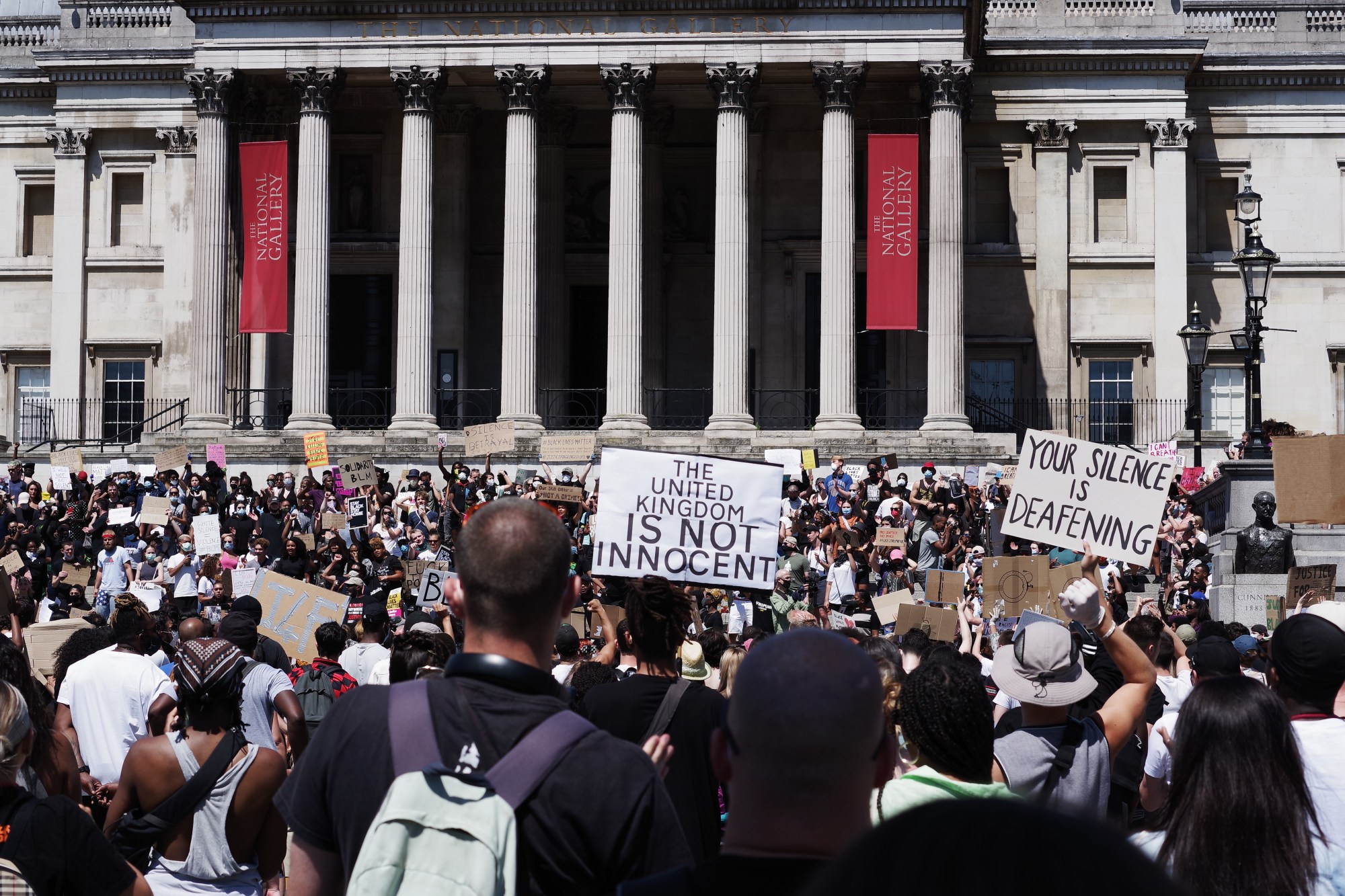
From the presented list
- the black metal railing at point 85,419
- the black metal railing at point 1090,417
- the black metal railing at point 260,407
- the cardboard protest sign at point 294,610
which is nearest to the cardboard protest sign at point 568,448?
the black metal railing at point 260,407

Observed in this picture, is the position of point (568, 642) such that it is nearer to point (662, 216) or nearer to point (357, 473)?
point (357, 473)

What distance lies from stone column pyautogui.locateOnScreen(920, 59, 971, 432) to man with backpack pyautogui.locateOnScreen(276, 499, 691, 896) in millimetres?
34845

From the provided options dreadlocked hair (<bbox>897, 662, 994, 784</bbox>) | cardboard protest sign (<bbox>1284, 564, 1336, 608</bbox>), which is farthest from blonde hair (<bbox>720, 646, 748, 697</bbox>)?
cardboard protest sign (<bbox>1284, 564, 1336, 608</bbox>)

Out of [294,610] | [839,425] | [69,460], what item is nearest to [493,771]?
[294,610]

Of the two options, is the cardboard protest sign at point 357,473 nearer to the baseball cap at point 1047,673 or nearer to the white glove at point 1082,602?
the white glove at point 1082,602

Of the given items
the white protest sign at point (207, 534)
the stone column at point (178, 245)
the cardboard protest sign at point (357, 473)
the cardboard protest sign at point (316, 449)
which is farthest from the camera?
the stone column at point (178, 245)

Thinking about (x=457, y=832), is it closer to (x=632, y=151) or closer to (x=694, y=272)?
(x=632, y=151)

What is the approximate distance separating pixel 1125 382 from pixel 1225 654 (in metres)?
37.8

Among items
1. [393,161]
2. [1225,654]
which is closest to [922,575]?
[1225,654]

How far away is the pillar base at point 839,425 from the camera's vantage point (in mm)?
38031

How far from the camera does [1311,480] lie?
17594mm

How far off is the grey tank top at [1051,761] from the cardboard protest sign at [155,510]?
24.4m

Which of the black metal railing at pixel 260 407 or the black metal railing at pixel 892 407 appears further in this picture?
the black metal railing at pixel 892 407

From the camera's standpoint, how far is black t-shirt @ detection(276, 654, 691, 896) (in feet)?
13.4
